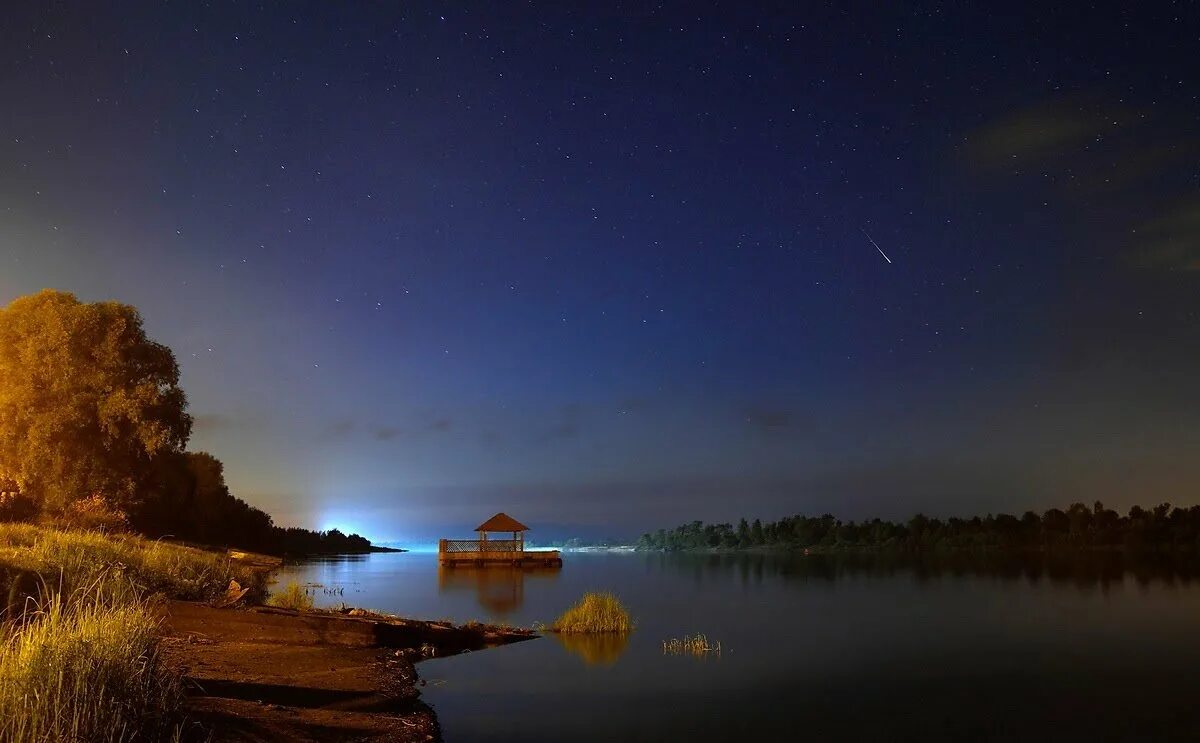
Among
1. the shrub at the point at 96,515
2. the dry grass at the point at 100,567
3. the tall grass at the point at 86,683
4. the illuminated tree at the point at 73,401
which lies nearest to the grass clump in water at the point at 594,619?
the dry grass at the point at 100,567

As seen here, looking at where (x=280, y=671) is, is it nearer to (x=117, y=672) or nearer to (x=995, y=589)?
(x=117, y=672)

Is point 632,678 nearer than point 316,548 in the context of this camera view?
Yes

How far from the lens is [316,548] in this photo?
181 m

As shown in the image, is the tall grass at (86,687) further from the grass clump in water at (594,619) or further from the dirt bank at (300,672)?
the grass clump in water at (594,619)

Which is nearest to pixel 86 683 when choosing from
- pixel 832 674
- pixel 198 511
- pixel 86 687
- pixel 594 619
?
pixel 86 687

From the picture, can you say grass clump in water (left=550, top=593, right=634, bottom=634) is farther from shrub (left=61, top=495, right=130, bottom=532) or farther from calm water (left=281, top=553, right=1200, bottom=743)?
shrub (left=61, top=495, right=130, bottom=532)

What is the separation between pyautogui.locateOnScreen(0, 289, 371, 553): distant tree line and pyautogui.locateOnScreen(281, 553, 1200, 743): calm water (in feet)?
34.8

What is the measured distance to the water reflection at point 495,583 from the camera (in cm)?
4092

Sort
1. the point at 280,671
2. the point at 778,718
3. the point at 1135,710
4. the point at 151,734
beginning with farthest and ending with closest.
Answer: the point at 1135,710
the point at 778,718
the point at 280,671
the point at 151,734

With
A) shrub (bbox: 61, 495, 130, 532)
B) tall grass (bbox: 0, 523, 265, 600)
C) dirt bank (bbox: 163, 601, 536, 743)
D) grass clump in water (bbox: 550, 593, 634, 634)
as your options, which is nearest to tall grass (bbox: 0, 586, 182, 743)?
dirt bank (bbox: 163, 601, 536, 743)

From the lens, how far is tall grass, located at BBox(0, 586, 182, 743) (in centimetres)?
639

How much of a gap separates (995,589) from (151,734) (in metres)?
62.4

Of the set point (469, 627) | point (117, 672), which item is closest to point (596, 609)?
point (469, 627)

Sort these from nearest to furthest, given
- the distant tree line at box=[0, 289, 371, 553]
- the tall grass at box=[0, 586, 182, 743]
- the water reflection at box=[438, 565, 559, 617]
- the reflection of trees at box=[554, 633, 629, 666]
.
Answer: the tall grass at box=[0, 586, 182, 743]
the reflection of trees at box=[554, 633, 629, 666]
the distant tree line at box=[0, 289, 371, 553]
the water reflection at box=[438, 565, 559, 617]
